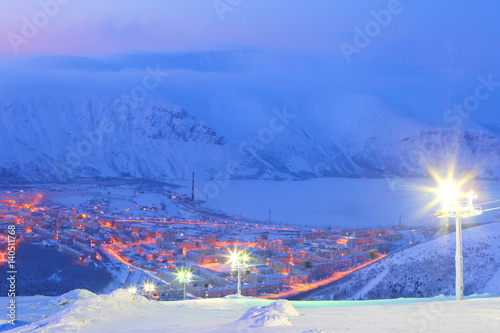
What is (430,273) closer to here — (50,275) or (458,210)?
(458,210)

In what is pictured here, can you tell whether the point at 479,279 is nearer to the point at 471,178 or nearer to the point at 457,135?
the point at 471,178

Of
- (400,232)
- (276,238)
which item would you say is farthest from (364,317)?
(400,232)

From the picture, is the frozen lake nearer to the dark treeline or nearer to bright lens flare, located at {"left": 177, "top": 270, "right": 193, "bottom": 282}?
the dark treeline

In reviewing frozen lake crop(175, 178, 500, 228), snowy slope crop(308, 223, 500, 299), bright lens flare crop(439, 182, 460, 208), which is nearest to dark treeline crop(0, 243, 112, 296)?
snowy slope crop(308, 223, 500, 299)

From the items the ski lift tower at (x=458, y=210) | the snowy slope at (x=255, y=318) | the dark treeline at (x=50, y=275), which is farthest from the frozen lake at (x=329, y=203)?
the snowy slope at (x=255, y=318)

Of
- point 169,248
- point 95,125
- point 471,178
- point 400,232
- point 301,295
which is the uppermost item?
point 95,125

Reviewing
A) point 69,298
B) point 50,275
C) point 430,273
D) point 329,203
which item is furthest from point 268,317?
point 329,203

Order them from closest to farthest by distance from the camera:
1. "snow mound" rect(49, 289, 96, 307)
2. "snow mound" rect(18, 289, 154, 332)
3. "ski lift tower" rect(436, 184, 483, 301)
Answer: "snow mound" rect(18, 289, 154, 332), "ski lift tower" rect(436, 184, 483, 301), "snow mound" rect(49, 289, 96, 307)
